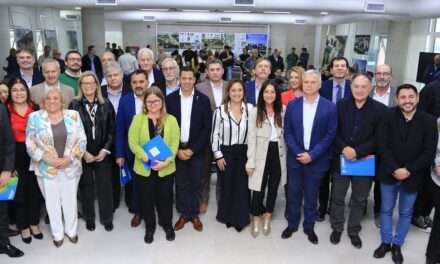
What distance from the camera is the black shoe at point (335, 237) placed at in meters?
3.82

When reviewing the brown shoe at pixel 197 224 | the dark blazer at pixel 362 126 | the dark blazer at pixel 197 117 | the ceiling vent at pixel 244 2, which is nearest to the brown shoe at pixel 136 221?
the brown shoe at pixel 197 224

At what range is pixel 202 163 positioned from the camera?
4.06m

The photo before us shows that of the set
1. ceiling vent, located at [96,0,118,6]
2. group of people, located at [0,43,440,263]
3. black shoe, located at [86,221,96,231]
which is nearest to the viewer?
group of people, located at [0,43,440,263]

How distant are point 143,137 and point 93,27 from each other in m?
11.4

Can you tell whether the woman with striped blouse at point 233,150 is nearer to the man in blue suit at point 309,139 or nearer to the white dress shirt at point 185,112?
the white dress shirt at point 185,112

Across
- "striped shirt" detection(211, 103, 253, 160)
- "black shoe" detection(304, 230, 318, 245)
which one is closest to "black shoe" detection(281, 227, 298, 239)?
"black shoe" detection(304, 230, 318, 245)

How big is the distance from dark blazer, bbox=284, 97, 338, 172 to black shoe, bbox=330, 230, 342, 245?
667mm

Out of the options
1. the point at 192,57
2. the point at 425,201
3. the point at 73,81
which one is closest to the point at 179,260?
the point at 73,81

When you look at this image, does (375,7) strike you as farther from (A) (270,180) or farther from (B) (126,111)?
(B) (126,111)

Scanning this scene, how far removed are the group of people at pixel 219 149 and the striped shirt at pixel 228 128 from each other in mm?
10

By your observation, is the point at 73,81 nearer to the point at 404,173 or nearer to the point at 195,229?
the point at 195,229

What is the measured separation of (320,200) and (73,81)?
311cm

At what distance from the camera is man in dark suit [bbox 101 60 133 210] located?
4.07 meters

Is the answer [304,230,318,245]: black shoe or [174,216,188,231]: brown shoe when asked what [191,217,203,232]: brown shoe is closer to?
[174,216,188,231]: brown shoe
